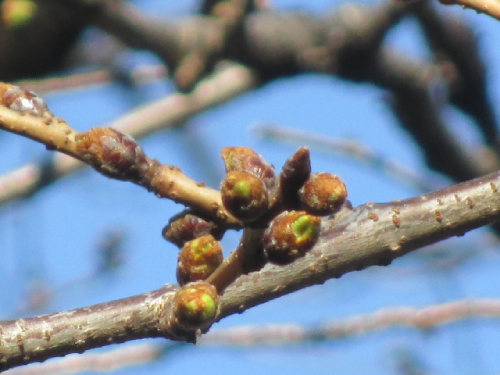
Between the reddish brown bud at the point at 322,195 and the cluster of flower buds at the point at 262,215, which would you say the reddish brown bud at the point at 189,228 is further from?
the reddish brown bud at the point at 322,195

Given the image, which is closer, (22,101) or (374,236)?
(22,101)

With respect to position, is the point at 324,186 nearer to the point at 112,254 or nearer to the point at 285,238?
the point at 285,238

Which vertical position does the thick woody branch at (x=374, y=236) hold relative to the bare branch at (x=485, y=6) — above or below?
below

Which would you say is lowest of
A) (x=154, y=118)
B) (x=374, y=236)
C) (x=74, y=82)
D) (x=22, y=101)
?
(x=374, y=236)

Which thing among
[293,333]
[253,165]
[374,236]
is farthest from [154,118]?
[253,165]

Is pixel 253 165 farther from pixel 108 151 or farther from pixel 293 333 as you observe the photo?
pixel 293 333

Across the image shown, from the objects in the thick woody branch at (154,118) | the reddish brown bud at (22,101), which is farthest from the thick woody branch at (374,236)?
the thick woody branch at (154,118)
